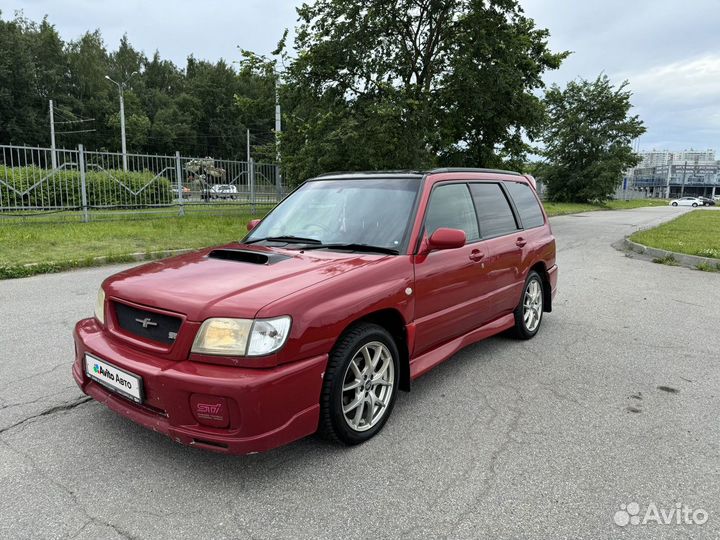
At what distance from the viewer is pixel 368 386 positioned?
3016 mm

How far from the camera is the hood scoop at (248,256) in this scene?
3150mm

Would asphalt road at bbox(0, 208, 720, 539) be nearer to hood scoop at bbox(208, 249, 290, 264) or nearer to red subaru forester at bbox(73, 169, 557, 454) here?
red subaru forester at bbox(73, 169, 557, 454)

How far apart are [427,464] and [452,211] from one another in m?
1.99

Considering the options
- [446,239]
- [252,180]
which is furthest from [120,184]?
[446,239]

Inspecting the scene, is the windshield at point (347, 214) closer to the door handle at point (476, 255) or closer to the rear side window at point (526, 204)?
the door handle at point (476, 255)

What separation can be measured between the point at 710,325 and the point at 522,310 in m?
2.65

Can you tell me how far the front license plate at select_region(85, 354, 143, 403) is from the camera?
99.7 inches

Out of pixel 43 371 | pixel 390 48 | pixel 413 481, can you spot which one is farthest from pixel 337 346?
pixel 390 48

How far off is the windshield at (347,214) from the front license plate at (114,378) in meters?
1.52

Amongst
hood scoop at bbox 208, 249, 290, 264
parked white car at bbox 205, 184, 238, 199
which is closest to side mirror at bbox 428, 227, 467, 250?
hood scoop at bbox 208, 249, 290, 264

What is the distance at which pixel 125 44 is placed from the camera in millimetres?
79438

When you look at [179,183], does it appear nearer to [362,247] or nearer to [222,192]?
[222,192]

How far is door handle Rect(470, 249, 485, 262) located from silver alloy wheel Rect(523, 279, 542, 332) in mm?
1115

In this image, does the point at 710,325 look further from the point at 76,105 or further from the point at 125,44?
the point at 125,44
